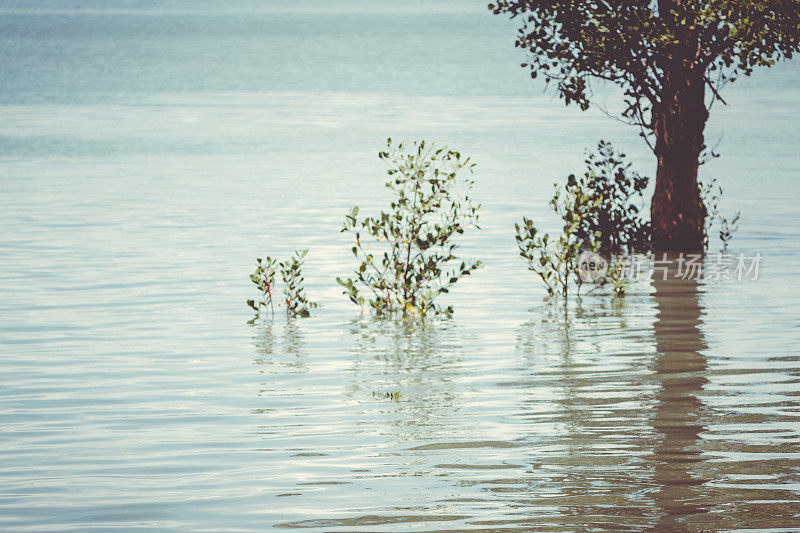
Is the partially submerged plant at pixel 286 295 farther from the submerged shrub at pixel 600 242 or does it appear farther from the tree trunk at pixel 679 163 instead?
the tree trunk at pixel 679 163

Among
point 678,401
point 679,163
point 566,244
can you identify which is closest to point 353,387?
point 678,401

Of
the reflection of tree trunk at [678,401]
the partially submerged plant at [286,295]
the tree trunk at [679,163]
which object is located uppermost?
the tree trunk at [679,163]

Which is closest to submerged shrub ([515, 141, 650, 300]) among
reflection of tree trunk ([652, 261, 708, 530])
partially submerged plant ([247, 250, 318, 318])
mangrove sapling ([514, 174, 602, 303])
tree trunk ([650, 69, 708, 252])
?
mangrove sapling ([514, 174, 602, 303])

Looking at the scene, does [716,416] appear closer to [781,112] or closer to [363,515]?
[363,515]

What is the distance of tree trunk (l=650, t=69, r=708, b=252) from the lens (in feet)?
63.0

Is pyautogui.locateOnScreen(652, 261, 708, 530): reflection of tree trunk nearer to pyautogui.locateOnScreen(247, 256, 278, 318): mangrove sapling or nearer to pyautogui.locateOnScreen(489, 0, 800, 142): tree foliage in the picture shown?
pyautogui.locateOnScreen(489, 0, 800, 142): tree foliage

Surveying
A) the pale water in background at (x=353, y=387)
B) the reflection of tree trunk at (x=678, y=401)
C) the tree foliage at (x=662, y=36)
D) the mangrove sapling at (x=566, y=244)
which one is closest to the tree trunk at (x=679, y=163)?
the tree foliage at (x=662, y=36)

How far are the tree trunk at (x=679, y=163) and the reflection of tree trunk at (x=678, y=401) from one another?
3428 millimetres

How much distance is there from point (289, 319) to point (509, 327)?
8.99ft

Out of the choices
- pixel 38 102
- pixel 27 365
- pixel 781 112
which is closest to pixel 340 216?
pixel 27 365

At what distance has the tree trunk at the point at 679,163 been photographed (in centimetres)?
1920

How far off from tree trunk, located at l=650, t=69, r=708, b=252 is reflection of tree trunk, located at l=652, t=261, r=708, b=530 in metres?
3.43

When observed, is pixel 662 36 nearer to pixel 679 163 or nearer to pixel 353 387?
pixel 679 163

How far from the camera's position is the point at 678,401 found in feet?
33.9
